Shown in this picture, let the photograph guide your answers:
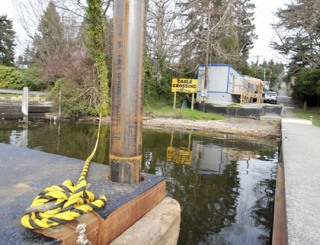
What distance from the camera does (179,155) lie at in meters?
8.52

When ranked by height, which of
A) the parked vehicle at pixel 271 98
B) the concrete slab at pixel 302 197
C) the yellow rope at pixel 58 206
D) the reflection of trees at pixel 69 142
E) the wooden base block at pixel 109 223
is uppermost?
the parked vehicle at pixel 271 98

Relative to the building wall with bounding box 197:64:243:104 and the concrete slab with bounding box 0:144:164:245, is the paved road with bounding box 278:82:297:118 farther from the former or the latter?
the concrete slab with bounding box 0:144:164:245

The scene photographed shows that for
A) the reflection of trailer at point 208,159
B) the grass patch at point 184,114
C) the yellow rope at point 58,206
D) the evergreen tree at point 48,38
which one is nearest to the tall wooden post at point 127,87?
the yellow rope at point 58,206

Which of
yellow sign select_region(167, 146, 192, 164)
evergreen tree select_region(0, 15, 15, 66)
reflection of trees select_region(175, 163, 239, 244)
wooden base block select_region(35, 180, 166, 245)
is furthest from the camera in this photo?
evergreen tree select_region(0, 15, 15, 66)

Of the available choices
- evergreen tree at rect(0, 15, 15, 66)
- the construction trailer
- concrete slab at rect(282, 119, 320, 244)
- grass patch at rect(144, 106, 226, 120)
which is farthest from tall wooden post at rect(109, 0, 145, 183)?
evergreen tree at rect(0, 15, 15, 66)

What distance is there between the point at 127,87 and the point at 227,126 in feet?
40.4

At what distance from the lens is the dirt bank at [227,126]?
1284 centimetres

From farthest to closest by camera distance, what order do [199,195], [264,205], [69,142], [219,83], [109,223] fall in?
[219,83] < [69,142] < [199,195] < [264,205] < [109,223]

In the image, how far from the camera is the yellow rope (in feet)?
4.73

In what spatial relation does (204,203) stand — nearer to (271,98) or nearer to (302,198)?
(302,198)

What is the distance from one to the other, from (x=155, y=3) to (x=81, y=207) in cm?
1905

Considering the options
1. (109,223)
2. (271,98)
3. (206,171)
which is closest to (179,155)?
(206,171)

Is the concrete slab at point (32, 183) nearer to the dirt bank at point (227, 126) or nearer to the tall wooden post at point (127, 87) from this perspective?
the tall wooden post at point (127, 87)

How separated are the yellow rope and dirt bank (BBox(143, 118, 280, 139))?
11.9 meters
